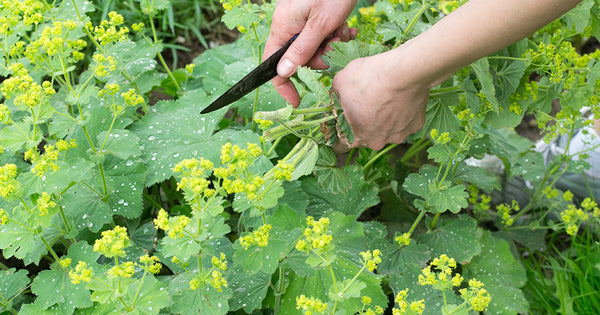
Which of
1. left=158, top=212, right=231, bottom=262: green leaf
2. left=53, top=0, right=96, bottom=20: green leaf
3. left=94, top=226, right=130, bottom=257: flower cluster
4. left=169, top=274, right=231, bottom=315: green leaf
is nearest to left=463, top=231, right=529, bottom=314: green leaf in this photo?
left=169, top=274, right=231, bottom=315: green leaf

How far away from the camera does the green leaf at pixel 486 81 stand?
1.89 m

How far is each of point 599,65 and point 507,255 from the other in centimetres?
95

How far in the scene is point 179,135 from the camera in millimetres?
2383

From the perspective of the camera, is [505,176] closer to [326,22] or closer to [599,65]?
[599,65]

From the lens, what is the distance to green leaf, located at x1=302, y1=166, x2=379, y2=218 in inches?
93.9

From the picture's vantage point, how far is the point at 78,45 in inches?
85.1

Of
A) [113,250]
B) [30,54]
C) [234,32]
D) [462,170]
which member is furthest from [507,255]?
[234,32]

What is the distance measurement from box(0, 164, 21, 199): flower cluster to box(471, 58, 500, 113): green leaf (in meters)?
1.66

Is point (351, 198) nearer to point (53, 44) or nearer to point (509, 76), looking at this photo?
point (509, 76)

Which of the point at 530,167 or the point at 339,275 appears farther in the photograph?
the point at 530,167

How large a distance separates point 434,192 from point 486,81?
19.3 inches

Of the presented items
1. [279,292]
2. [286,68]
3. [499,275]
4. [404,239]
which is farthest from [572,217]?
[286,68]

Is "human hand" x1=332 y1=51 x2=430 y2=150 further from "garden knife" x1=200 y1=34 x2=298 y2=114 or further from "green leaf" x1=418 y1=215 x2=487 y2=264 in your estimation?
"green leaf" x1=418 y1=215 x2=487 y2=264

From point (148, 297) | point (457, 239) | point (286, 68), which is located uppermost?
point (286, 68)
